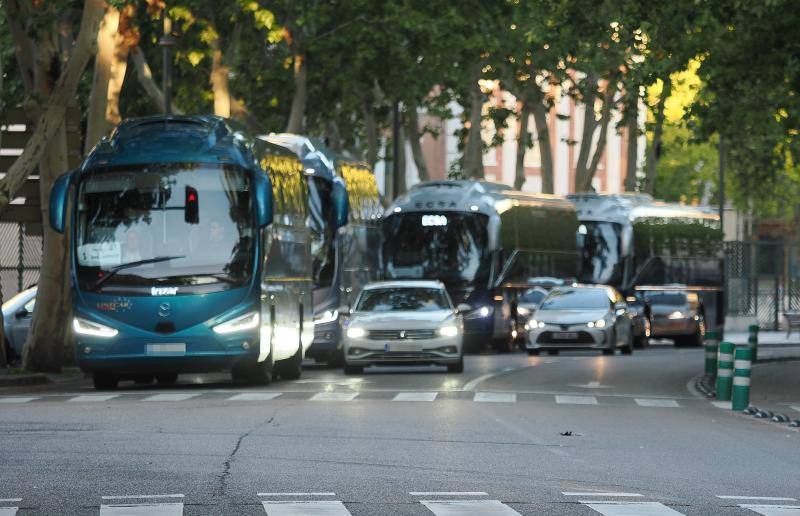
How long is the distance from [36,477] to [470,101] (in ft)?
137

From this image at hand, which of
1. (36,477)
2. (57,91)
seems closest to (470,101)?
(57,91)

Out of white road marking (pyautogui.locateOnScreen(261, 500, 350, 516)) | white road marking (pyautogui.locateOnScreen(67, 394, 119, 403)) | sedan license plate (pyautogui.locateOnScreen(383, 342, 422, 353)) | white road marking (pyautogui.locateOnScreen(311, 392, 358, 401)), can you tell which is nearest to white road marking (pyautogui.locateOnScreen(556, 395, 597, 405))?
white road marking (pyautogui.locateOnScreen(311, 392, 358, 401))

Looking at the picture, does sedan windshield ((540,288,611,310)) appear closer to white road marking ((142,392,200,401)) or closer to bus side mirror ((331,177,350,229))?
bus side mirror ((331,177,350,229))

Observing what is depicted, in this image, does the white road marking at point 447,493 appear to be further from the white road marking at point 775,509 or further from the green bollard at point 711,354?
the green bollard at point 711,354

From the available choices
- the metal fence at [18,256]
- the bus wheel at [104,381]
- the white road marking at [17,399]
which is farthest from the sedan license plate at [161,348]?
the metal fence at [18,256]

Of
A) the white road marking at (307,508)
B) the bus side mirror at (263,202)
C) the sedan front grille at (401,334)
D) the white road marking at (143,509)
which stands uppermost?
the bus side mirror at (263,202)

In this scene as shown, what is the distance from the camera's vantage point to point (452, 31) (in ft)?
146

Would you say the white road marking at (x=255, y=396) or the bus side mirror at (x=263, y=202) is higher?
the bus side mirror at (x=263, y=202)

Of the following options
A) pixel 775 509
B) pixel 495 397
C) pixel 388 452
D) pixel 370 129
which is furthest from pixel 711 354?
pixel 370 129

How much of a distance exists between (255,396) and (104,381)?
3193mm

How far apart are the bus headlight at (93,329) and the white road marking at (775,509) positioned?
567 inches

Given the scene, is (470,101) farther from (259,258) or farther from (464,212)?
(259,258)

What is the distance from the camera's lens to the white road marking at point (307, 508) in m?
11.5

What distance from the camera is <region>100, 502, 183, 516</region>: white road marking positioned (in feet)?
37.3
